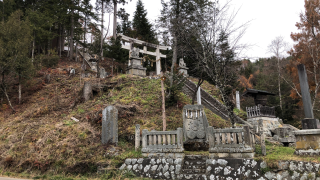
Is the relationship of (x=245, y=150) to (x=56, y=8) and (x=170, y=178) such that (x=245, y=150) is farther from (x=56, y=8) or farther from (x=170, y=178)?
(x=56, y=8)

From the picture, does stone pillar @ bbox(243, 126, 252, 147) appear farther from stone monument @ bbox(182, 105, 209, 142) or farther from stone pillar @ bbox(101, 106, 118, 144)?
stone pillar @ bbox(101, 106, 118, 144)

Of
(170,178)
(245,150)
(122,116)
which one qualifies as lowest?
(170,178)

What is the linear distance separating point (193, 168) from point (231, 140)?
1607 millimetres

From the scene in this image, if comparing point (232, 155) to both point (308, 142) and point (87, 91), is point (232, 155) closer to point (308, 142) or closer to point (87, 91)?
point (308, 142)

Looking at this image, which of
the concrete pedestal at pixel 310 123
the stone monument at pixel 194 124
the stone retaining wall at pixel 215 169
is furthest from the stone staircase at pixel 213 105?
the stone retaining wall at pixel 215 169

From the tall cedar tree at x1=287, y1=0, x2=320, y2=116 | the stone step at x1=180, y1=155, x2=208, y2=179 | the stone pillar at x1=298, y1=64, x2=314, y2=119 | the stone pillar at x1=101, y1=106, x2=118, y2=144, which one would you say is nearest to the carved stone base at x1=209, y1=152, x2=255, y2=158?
the stone step at x1=180, y1=155, x2=208, y2=179

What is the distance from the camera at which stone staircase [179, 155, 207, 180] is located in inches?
271

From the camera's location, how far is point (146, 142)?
8039mm

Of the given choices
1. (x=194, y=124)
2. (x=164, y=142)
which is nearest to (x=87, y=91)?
(x=194, y=124)

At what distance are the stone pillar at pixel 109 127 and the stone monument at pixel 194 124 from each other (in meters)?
3.09

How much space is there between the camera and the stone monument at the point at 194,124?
9195mm

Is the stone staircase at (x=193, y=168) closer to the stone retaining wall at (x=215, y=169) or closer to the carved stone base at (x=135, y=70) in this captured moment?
the stone retaining wall at (x=215, y=169)

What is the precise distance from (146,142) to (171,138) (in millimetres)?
962

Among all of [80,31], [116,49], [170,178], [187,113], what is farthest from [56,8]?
[170,178]
